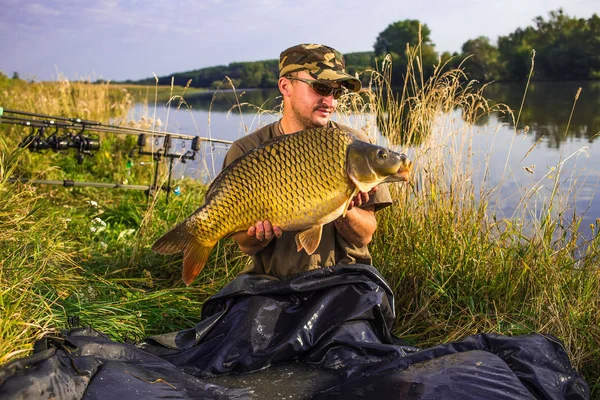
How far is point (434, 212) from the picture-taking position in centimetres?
299

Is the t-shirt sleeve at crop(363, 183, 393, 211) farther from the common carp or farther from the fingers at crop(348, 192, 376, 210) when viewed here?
the common carp

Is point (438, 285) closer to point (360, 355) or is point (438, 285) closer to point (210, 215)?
point (360, 355)

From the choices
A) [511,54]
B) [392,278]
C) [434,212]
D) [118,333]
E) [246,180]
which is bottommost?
[118,333]

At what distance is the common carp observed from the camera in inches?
76.2

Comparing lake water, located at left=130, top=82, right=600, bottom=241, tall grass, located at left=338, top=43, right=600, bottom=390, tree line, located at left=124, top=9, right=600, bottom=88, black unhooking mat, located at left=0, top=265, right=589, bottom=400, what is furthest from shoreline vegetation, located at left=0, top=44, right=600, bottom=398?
tree line, located at left=124, top=9, right=600, bottom=88

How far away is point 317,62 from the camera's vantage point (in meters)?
2.39

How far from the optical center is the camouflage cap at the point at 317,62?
7.70 ft

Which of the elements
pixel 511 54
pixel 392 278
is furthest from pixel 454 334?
pixel 511 54

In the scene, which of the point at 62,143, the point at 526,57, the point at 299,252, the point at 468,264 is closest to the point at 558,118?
the point at 62,143

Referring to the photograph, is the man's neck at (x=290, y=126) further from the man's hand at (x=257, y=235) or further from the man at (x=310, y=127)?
the man's hand at (x=257, y=235)

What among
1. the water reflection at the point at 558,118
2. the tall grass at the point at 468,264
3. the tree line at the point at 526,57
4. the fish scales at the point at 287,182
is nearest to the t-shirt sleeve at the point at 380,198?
the fish scales at the point at 287,182

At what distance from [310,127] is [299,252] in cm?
48

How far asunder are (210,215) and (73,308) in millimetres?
885

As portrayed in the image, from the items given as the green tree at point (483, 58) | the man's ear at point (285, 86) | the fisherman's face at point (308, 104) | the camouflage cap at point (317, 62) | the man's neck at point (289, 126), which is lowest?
the man's neck at point (289, 126)
